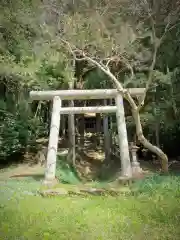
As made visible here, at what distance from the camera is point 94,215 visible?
6211mm

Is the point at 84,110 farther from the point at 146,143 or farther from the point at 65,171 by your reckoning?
the point at 65,171

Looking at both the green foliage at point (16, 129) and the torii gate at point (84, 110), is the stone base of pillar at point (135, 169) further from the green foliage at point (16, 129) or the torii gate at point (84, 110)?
the green foliage at point (16, 129)

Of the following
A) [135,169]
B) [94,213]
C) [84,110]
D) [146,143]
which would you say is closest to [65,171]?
[135,169]

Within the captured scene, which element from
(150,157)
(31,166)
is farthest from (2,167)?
(150,157)

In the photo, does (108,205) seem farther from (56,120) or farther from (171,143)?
(171,143)

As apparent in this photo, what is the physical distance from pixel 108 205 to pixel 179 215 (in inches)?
66.2

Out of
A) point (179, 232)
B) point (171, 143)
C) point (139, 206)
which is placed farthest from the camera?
point (171, 143)

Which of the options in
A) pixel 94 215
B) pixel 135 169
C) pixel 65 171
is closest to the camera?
pixel 94 215

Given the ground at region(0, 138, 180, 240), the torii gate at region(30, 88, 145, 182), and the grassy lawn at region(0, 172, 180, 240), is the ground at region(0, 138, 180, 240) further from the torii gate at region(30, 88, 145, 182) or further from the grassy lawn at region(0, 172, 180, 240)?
the torii gate at region(30, 88, 145, 182)

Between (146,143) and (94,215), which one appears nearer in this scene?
(94,215)

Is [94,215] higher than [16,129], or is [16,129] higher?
[16,129]

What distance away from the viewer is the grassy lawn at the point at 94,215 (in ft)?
17.5

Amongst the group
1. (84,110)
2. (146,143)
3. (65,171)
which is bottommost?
(65,171)

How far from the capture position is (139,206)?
21.8 ft
